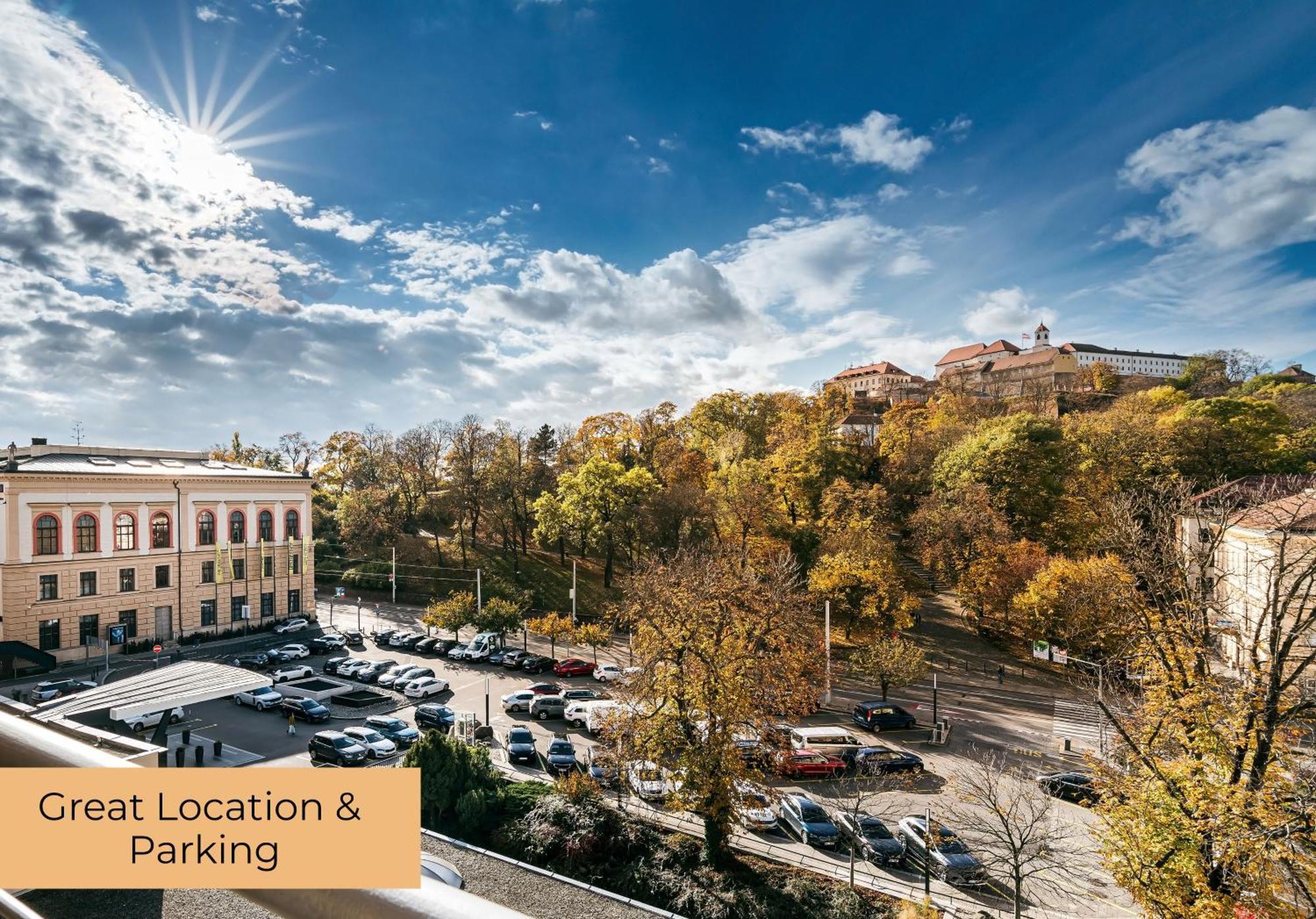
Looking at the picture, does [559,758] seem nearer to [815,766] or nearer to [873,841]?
[815,766]

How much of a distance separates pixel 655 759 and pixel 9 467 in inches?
1252

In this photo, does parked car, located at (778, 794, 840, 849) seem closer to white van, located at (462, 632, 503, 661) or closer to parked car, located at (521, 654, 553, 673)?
parked car, located at (521, 654, 553, 673)

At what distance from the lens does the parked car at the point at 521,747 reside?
20359 millimetres

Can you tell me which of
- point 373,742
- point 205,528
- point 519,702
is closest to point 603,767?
point 519,702

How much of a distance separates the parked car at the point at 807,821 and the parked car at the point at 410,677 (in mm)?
15854

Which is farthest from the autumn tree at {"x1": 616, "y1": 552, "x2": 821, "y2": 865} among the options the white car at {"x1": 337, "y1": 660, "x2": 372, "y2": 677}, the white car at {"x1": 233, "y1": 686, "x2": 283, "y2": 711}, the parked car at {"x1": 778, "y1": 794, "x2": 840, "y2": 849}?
the white car at {"x1": 337, "y1": 660, "x2": 372, "y2": 677}

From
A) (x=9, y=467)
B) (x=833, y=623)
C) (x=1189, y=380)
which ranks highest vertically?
(x=1189, y=380)

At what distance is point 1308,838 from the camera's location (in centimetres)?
835

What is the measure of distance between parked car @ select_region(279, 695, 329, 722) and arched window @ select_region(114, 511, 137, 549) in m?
14.5

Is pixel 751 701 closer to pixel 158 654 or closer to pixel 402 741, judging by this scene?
pixel 402 741

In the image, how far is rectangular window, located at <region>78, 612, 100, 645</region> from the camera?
30.6 metres

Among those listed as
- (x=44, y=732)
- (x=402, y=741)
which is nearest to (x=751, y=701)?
(x=402, y=741)

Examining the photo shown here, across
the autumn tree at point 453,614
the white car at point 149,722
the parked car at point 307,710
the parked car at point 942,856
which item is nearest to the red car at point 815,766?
the parked car at point 942,856

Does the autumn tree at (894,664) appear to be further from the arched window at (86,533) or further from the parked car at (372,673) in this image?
the arched window at (86,533)
